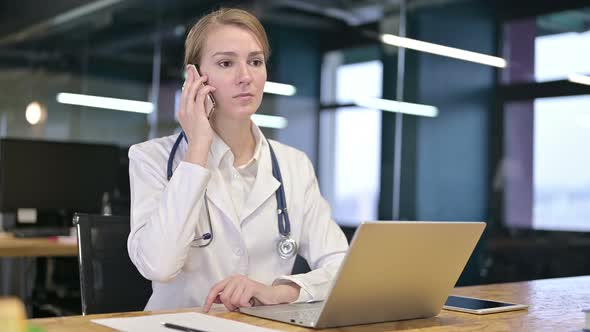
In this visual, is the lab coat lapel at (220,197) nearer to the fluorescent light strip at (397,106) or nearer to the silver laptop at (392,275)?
the silver laptop at (392,275)

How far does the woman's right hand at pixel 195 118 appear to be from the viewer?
1.87 metres

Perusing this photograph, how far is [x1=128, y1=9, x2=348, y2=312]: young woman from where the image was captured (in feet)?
5.91

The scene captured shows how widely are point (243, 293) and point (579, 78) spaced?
11.8ft

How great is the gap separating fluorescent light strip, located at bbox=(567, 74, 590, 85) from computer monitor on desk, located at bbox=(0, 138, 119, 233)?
2640mm

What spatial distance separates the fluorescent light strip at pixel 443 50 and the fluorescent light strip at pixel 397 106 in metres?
0.38

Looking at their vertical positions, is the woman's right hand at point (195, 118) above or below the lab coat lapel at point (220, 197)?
above

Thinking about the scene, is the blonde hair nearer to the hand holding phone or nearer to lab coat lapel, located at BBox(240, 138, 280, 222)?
the hand holding phone

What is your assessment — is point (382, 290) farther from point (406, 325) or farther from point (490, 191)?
point (490, 191)

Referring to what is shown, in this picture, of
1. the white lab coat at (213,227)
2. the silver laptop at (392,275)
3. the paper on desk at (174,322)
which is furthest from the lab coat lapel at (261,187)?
the paper on desk at (174,322)

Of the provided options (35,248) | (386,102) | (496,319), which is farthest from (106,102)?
(496,319)

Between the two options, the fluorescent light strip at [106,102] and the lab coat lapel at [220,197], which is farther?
the fluorescent light strip at [106,102]

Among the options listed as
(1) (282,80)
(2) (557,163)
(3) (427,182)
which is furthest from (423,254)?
(1) (282,80)

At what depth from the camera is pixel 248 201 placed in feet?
6.69

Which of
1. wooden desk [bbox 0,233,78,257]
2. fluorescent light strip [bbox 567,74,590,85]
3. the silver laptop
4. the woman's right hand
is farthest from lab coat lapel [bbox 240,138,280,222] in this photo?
fluorescent light strip [bbox 567,74,590,85]
